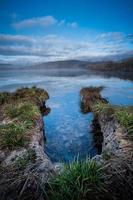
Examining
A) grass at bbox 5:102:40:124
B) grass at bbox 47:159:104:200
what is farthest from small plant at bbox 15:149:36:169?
grass at bbox 5:102:40:124

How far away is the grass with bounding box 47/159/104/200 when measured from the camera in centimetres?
355

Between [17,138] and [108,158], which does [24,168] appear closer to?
[17,138]

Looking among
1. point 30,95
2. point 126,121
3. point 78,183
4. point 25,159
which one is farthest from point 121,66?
point 78,183

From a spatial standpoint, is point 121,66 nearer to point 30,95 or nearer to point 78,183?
point 30,95

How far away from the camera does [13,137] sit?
590 cm

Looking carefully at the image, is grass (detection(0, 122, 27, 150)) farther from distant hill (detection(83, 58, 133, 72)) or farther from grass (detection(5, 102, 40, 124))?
distant hill (detection(83, 58, 133, 72))

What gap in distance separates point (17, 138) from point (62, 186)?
8.60 ft

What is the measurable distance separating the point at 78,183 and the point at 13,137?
2.96m

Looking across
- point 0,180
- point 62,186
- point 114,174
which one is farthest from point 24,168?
point 114,174

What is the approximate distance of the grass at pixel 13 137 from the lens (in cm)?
566

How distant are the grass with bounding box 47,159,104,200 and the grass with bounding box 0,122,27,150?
2.06m

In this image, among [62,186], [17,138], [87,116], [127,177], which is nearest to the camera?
[62,186]

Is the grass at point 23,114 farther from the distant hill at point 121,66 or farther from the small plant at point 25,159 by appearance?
the distant hill at point 121,66

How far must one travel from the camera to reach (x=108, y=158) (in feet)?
15.9
